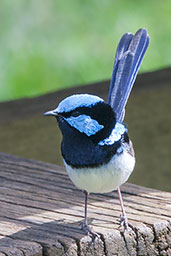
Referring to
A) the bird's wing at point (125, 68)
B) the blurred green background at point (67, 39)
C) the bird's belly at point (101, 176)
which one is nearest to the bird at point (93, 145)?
the bird's belly at point (101, 176)

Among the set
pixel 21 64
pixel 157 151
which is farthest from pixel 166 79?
pixel 21 64

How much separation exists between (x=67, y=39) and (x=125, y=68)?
3.43 metres

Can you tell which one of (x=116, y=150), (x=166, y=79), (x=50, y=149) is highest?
(x=116, y=150)

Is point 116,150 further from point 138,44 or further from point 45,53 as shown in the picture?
point 45,53

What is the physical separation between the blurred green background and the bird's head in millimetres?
2998

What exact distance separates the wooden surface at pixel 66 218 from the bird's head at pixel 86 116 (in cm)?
32

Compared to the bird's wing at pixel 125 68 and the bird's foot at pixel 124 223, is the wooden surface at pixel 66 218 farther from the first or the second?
the bird's wing at pixel 125 68

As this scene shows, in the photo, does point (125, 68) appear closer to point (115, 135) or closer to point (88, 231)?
point (115, 135)

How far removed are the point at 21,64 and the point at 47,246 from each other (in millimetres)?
3910

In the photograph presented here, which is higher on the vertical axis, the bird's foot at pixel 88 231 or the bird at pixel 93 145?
the bird at pixel 93 145

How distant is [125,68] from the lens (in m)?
3.64

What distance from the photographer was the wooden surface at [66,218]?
2.92 meters

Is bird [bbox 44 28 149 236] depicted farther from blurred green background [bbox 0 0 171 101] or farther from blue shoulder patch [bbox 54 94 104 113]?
blurred green background [bbox 0 0 171 101]

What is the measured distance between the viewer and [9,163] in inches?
150
